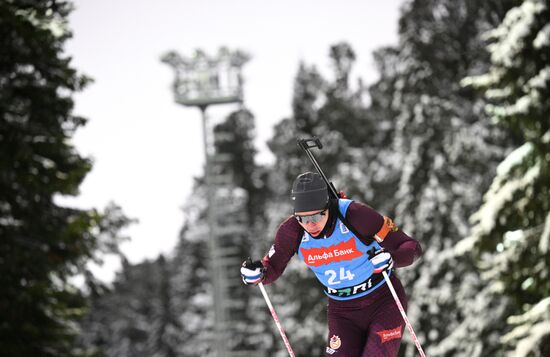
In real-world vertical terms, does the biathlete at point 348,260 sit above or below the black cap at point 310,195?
below

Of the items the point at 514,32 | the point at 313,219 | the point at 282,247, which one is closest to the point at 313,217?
the point at 313,219

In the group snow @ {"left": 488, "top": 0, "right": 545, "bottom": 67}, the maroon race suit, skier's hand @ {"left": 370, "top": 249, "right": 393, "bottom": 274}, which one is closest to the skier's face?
the maroon race suit

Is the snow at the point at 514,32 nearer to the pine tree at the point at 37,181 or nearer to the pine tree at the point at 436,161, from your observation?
the pine tree at the point at 37,181

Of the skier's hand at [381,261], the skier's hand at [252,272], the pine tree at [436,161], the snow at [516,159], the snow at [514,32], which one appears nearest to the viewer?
the skier's hand at [381,261]

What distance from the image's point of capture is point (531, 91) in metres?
11.6

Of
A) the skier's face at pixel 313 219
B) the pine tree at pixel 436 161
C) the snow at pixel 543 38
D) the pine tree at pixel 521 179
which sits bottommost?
the pine tree at pixel 436 161

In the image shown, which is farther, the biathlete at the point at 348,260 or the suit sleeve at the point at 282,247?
the suit sleeve at the point at 282,247

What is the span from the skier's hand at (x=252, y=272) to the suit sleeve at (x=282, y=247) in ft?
0.30

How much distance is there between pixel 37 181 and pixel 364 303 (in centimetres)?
811

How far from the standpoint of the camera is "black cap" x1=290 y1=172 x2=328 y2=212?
19.7 ft

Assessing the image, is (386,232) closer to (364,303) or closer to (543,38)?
(364,303)

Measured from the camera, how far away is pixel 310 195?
237 inches

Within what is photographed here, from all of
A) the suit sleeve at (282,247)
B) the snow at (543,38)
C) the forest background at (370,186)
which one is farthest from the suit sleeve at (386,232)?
the snow at (543,38)

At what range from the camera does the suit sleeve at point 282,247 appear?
21.3ft
